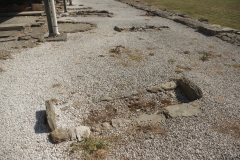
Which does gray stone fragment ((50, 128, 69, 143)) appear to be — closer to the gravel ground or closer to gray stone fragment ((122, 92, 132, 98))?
the gravel ground

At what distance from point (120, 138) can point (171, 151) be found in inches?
43.3

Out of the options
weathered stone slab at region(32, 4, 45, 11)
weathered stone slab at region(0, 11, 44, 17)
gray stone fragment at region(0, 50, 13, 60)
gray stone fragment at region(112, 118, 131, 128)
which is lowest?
gray stone fragment at region(112, 118, 131, 128)

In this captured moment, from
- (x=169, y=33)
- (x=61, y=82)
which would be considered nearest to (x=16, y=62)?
(x=61, y=82)

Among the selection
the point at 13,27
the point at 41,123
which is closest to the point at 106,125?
the point at 41,123

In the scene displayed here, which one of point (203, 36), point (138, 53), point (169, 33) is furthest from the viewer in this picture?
point (169, 33)

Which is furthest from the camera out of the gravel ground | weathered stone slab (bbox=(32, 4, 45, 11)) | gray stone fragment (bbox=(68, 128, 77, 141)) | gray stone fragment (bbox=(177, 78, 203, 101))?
weathered stone slab (bbox=(32, 4, 45, 11))

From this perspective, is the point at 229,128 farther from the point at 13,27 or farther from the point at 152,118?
the point at 13,27

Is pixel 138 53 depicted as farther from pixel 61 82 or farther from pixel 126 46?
pixel 61 82

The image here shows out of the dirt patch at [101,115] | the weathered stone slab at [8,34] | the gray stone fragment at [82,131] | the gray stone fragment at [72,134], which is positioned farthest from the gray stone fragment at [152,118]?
the weathered stone slab at [8,34]

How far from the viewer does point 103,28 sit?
13375mm

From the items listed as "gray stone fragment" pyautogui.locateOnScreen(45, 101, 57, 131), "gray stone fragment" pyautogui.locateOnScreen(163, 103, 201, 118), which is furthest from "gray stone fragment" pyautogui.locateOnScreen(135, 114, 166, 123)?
"gray stone fragment" pyautogui.locateOnScreen(45, 101, 57, 131)

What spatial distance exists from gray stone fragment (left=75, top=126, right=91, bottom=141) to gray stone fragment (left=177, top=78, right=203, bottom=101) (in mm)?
3123

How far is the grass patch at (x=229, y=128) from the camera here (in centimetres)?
423

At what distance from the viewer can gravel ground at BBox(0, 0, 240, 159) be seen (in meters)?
3.94
